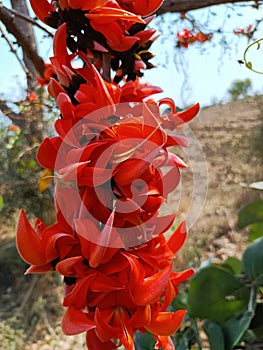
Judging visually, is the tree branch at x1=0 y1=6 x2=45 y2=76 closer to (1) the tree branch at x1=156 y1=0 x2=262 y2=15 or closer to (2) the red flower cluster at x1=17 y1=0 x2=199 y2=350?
(1) the tree branch at x1=156 y1=0 x2=262 y2=15

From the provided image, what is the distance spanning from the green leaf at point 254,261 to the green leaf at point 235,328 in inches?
2.7

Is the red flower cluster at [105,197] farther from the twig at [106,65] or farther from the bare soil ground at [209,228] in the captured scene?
the bare soil ground at [209,228]

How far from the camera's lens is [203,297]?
621 millimetres

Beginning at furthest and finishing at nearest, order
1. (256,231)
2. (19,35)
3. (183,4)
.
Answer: (256,231), (19,35), (183,4)

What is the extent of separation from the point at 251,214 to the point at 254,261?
0.23 m

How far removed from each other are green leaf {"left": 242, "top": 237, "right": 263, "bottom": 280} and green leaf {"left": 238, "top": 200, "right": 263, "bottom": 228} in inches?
8.0

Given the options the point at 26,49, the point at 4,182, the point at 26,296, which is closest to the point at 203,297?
the point at 26,49

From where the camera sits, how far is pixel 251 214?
899 mm

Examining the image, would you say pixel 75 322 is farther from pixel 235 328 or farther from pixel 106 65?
pixel 235 328

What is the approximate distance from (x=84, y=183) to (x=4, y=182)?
1.51m

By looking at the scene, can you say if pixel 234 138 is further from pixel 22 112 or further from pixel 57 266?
pixel 57 266

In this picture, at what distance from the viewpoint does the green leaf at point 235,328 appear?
0.59m

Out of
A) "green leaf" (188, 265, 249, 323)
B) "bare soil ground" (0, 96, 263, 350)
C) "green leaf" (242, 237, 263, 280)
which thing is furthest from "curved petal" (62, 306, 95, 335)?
"bare soil ground" (0, 96, 263, 350)

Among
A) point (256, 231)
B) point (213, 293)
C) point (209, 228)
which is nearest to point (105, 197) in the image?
point (213, 293)
